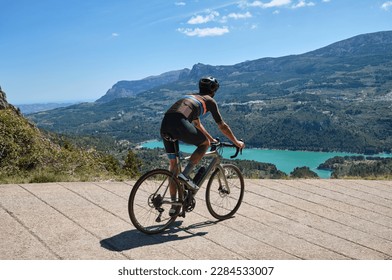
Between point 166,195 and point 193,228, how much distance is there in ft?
2.04

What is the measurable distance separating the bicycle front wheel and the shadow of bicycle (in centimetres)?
52

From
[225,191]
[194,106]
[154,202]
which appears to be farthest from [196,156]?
[225,191]

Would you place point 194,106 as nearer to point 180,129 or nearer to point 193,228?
point 180,129

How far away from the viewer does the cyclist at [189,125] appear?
4.97 metres

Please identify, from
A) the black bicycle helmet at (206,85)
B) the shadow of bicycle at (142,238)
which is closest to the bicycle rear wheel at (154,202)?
the shadow of bicycle at (142,238)

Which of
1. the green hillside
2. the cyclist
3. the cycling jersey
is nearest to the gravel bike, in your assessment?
the cyclist

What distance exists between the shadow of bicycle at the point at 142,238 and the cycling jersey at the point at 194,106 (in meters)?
1.54

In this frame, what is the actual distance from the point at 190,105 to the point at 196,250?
1.80 meters

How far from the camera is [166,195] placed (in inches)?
212

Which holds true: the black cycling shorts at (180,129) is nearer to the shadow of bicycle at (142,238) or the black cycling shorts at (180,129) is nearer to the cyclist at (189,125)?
the cyclist at (189,125)

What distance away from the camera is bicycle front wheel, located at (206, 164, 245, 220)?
5959 millimetres

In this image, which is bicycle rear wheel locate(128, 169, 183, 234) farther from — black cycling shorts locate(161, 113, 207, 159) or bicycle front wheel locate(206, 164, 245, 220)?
bicycle front wheel locate(206, 164, 245, 220)

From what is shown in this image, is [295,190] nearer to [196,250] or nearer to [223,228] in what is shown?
[223,228]

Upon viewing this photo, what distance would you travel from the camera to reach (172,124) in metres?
4.97
